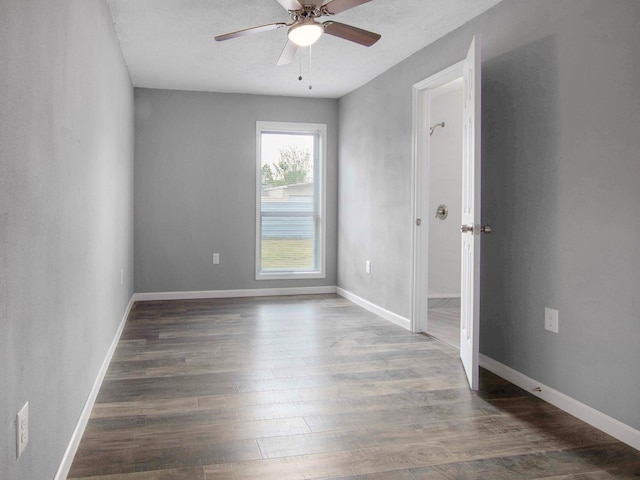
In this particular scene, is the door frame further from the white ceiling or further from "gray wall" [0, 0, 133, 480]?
"gray wall" [0, 0, 133, 480]

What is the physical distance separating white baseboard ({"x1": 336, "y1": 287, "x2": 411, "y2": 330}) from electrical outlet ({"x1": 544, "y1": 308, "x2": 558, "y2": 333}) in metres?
1.69

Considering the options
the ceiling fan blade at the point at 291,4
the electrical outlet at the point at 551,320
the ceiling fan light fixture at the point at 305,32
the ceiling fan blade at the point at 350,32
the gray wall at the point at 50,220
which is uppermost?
the ceiling fan blade at the point at 291,4

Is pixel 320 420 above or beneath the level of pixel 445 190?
beneath

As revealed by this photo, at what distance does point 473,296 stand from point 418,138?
70.3 inches

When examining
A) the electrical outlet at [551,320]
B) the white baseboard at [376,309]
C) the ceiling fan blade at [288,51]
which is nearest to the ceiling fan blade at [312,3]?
the ceiling fan blade at [288,51]

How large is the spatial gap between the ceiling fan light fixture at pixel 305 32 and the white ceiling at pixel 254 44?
467 millimetres

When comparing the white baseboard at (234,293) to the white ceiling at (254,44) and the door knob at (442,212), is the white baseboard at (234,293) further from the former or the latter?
the white ceiling at (254,44)

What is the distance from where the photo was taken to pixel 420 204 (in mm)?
4348

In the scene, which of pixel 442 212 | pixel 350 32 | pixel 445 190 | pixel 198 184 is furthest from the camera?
pixel 198 184

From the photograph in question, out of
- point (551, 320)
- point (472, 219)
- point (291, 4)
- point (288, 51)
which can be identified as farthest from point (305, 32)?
point (551, 320)

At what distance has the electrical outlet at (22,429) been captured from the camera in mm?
1370

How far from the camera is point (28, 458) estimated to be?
57.9 inches

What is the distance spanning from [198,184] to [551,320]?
4.18 meters

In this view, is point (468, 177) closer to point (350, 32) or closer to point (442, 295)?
point (350, 32)
